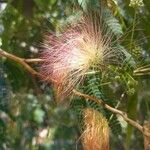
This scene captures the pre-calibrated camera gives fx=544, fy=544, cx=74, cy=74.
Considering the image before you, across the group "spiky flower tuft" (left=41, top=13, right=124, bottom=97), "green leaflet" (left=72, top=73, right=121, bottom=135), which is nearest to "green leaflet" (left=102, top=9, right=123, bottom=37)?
"spiky flower tuft" (left=41, top=13, right=124, bottom=97)

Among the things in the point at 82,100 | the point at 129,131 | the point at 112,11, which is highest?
the point at 112,11

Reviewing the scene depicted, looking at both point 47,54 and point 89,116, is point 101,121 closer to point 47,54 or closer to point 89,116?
point 89,116

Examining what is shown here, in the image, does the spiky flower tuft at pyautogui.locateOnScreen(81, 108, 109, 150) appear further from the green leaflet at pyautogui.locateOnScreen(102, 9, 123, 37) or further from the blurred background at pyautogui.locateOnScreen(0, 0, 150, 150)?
the green leaflet at pyautogui.locateOnScreen(102, 9, 123, 37)

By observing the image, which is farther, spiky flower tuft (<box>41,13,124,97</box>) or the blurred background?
the blurred background

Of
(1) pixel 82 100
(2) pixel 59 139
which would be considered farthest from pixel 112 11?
(2) pixel 59 139

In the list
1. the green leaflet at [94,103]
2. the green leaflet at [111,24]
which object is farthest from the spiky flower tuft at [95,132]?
the green leaflet at [111,24]

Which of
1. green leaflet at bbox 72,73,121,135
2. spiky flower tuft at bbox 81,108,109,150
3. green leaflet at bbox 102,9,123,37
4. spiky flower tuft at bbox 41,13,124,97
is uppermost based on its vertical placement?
green leaflet at bbox 102,9,123,37

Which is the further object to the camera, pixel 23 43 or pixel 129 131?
pixel 23 43
